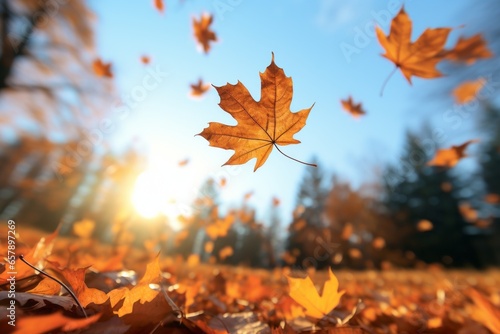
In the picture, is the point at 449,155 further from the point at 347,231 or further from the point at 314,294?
the point at 347,231

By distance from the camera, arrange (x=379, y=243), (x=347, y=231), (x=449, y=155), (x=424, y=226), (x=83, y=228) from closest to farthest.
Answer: (x=449, y=155)
(x=83, y=228)
(x=424, y=226)
(x=379, y=243)
(x=347, y=231)

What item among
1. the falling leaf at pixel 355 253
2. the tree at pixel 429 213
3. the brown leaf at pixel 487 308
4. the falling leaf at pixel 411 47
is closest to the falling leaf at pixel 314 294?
the brown leaf at pixel 487 308

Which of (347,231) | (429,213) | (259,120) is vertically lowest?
(259,120)

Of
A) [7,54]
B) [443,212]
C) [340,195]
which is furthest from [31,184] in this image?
[443,212]

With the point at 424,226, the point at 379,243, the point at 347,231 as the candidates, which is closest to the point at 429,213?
the point at 424,226

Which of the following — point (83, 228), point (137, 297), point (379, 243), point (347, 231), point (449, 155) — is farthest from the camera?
point (347, 231)

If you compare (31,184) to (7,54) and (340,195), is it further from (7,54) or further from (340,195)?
(340,195)

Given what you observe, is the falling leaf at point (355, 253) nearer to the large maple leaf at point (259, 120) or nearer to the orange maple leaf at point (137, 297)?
the large maple leaf at point (259, 120)

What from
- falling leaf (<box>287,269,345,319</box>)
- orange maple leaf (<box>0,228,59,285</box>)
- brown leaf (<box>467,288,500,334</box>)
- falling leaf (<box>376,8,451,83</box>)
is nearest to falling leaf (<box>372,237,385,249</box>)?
falling leaf (<box>376,8,451,83</box>)
